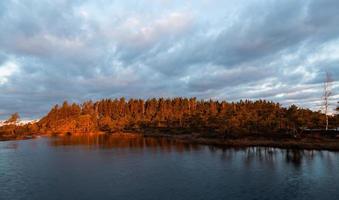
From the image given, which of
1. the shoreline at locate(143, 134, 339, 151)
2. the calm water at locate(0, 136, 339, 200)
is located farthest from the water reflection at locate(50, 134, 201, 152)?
the calm water at locate(0, 136, 339, 200)

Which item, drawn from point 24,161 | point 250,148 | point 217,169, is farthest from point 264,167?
point 24,161

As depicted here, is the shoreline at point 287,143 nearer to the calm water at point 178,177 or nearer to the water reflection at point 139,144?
the calm water at point 178,177

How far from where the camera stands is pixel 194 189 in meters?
39.3

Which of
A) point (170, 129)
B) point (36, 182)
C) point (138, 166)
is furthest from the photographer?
point (170, 129)

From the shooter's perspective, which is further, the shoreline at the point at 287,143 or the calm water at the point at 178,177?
the shoreline at the point at 287,143

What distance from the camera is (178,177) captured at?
→ 46781 millimetres

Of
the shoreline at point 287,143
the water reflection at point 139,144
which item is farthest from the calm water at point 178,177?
the water reflection at point 139,144

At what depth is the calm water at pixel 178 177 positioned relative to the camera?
3712cm

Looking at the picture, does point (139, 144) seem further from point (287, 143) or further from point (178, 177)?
point (178, 177)

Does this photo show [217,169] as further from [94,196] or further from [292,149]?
[292,149]

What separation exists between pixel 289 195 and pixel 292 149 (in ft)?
139

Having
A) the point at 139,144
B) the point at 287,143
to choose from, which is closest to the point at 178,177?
the point at 287,143

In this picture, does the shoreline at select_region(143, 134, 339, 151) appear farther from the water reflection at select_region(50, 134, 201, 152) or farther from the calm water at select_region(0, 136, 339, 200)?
the water reflection at select_region(50, 134, 201, 152)

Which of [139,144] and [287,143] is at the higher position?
[287,143]
